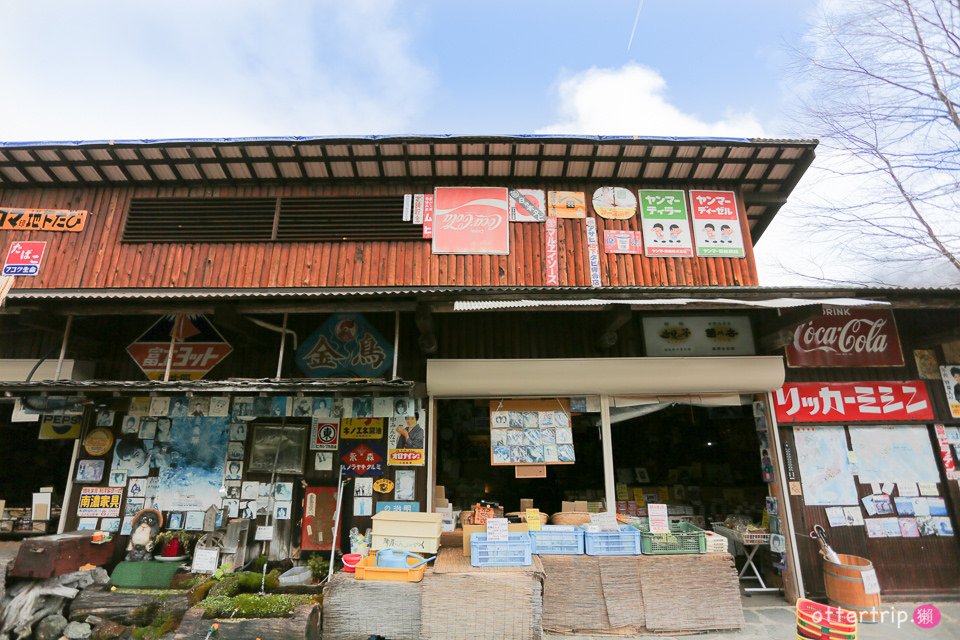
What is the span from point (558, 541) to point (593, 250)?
4.98 meters

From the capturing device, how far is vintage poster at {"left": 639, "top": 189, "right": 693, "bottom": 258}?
873cm

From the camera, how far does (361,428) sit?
732 centimetres

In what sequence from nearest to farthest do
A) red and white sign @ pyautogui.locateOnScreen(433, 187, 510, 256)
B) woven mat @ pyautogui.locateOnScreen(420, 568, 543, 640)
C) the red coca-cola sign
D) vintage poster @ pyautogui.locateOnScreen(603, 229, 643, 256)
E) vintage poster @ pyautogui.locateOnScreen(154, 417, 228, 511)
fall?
woven mat @ pyautogui.locateOnScreen(420, 568, 543, 640)
vintage poster @ pyautogui.locateOnScreen(154, 417, 228, 511)
the red coca-cola sign
red and white sign @ pyautogui.locateOnScreen(433, 187, 510, 256)
vintage poster @ pyautogui.locateOnScreen(603, 229, 643, 256)

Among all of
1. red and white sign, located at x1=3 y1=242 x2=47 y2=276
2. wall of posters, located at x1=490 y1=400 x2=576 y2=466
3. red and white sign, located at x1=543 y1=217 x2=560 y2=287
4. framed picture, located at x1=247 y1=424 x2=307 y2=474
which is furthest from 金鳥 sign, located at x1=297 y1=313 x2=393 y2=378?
red and white sign, located at x1=3 y1=242 x2=47 y2=276

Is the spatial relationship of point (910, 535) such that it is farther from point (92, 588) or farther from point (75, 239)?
point (75, 239)

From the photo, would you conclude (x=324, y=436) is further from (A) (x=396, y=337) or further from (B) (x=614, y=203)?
(B) (x=614, y=203)

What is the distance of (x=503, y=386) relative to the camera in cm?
727

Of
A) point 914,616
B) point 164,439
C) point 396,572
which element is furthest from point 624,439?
point 164,439

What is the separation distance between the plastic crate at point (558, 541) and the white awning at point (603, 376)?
78.9 inches

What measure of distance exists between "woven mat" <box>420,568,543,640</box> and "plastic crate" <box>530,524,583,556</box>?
2.65 ft

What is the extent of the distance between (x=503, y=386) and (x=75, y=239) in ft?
27.7

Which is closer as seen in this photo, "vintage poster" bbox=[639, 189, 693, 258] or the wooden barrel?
the wooden barrel

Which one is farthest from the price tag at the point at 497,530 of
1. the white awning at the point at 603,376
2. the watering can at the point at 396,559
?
the white awning at the point at 603,376

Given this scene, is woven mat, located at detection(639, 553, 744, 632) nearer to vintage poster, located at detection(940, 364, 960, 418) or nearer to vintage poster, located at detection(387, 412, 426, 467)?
vintage poster, located at detection(387, 412, 426, 467)
